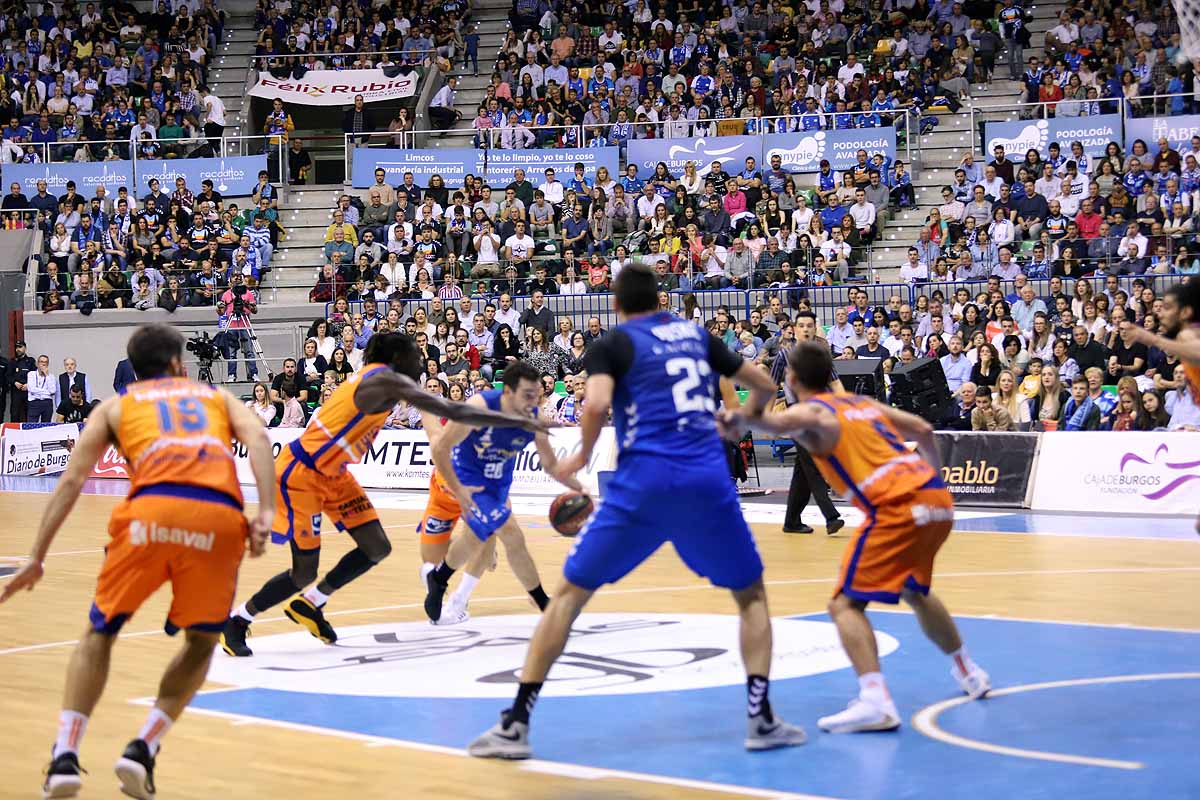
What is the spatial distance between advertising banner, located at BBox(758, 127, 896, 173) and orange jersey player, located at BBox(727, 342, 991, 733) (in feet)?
67.7

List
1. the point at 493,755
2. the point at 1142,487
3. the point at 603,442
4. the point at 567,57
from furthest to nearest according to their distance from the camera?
the point at 567,57 → the point at 603,442 → the point at 1142,487 → the point at 493,755

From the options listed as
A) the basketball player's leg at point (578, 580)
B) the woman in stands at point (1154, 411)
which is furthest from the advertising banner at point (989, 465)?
the basketball player's leg at point (578, 580)

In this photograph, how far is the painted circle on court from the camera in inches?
342

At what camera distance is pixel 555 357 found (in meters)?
23.8

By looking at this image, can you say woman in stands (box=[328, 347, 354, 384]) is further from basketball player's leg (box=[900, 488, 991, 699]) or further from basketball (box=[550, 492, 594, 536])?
basketball player's leg (box=[900, 488, 991, 699])

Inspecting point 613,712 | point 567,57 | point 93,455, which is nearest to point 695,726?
point 613,712

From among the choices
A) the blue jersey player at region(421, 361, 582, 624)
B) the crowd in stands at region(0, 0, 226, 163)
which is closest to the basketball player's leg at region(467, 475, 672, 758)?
the blue jersey player at region(421, 361, 582, 624)

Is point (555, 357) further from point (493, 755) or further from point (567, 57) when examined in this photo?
point (493, 755)

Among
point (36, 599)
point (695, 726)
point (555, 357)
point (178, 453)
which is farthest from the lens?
point (555, 357)

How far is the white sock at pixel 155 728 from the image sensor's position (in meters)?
6.24

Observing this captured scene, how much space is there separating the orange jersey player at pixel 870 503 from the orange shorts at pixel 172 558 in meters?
2.47

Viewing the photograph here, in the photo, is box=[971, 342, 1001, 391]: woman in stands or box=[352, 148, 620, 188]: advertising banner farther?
box=[352, 148, 620, 188]: advertising banner

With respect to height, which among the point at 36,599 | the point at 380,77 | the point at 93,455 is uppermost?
the point at 380,77

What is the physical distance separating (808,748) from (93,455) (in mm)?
3365
